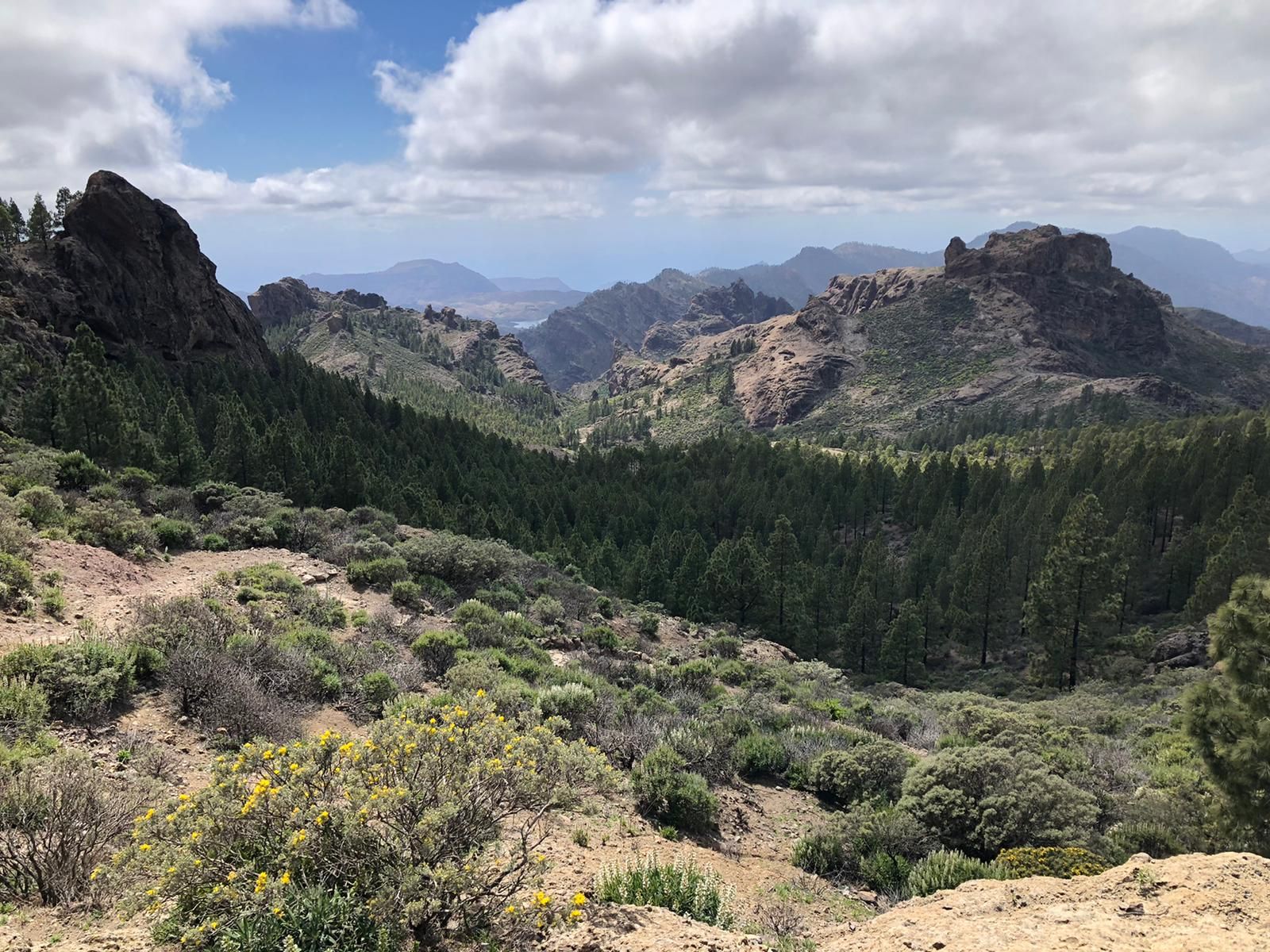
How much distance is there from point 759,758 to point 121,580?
1720 cm

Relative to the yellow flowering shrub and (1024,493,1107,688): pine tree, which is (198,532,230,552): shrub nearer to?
the yellow flowering shrub

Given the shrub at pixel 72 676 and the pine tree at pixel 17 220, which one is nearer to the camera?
the shrub at pixel 72 676

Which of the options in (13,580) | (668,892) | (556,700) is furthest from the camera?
(13,580)

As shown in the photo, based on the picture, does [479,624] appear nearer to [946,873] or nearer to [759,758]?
[759,758]

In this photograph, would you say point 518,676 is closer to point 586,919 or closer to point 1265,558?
point 586,919

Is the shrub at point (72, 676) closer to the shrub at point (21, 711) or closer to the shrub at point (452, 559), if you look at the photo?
the shrub at point (21, 711)

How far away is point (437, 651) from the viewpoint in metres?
16.5

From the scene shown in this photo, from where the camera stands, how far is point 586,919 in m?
6.25

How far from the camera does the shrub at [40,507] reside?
1939 centimetres

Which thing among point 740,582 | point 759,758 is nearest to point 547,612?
point 759,758

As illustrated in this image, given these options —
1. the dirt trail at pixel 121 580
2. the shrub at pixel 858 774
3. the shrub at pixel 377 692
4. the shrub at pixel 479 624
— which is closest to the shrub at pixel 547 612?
the shrub at pixel 479 624

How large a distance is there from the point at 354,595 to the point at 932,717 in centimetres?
1955

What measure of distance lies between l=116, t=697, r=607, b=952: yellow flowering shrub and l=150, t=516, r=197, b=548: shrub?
65.0 ft

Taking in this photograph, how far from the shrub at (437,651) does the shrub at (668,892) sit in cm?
950
